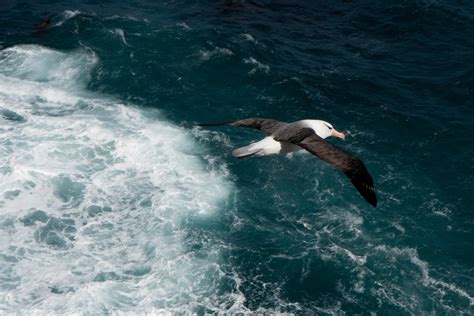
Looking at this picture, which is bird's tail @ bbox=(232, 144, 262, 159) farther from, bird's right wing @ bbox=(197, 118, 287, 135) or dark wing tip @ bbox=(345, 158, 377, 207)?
dark wing tip @ bbox=(345, 158, 377, 207)

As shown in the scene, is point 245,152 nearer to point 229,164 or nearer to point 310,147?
point 310,147

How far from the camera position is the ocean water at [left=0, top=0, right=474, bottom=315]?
1669 centimetres

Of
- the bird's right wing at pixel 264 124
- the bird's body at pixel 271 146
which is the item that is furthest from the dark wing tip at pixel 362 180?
the bird's right wing at pixel 264 124

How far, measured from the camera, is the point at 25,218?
61.5 feet

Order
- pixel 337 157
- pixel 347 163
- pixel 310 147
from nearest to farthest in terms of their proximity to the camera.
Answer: pixel 347 163, pixel 337 157, pixel 310 147

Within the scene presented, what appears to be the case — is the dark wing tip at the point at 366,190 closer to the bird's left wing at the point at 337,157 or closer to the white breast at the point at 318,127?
the bird's left wing at the point at 337,157

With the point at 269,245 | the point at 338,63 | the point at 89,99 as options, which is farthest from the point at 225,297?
the point at 338,63

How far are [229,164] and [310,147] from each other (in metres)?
7.88

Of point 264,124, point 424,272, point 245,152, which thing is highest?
point 245,152

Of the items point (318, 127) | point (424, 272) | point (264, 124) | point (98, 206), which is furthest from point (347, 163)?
point (98, 206)

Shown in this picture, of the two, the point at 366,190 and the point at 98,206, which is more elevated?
the point at 366,190

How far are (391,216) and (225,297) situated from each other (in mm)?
6367

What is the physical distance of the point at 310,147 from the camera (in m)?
14.3

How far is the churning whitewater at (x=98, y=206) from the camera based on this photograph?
Answer: 16172mm
